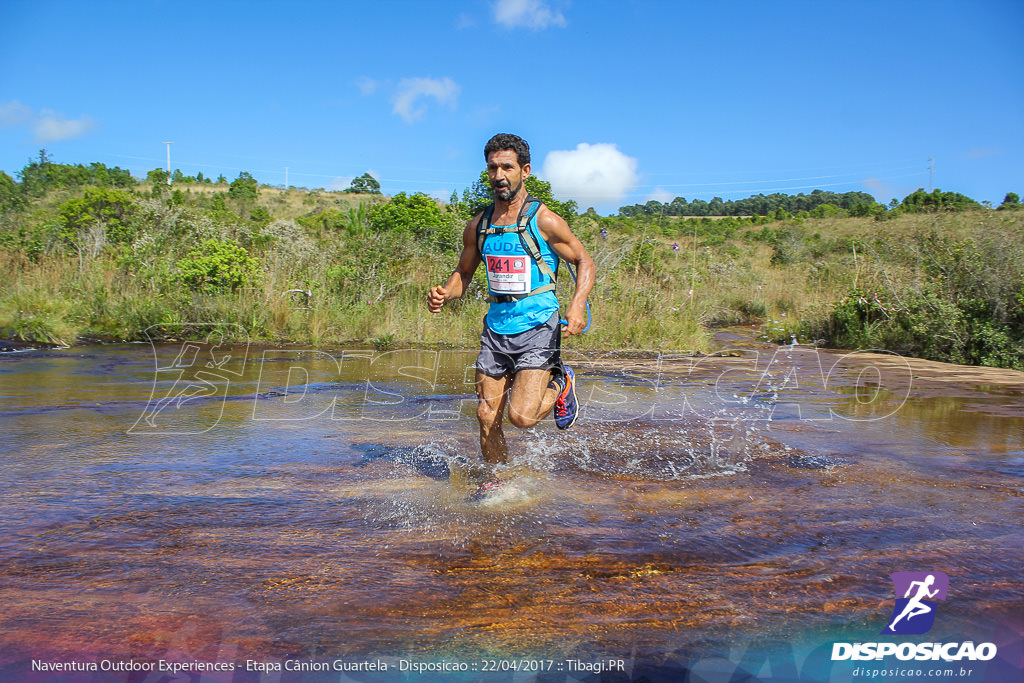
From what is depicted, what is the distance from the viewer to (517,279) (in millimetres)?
4215

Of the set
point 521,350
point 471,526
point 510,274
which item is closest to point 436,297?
point 510,274

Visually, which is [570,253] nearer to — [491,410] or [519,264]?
[519,264]

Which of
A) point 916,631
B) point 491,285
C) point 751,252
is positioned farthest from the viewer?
point 751,252

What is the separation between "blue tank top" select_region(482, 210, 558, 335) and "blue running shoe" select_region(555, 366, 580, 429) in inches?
15.8

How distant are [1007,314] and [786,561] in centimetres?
867

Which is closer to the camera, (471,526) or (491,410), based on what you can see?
(471,526)

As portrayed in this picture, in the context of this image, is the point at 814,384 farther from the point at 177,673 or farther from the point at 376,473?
the point at 177,673

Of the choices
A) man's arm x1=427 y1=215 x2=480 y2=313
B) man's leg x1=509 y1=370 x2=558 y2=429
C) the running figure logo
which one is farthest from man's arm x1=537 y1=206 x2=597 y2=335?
the running figure logo

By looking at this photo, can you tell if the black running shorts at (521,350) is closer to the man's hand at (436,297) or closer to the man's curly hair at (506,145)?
the man's hand at (436,297)

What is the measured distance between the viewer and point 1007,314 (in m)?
9.59

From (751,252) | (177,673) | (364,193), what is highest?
(364,193)

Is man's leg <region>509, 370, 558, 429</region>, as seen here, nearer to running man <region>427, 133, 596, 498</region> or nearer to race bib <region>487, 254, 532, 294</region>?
running man <region>427, 133, 596, 498</region>

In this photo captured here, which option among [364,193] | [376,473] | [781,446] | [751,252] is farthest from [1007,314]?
[364,193]

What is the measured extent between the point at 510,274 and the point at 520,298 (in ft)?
0.51
